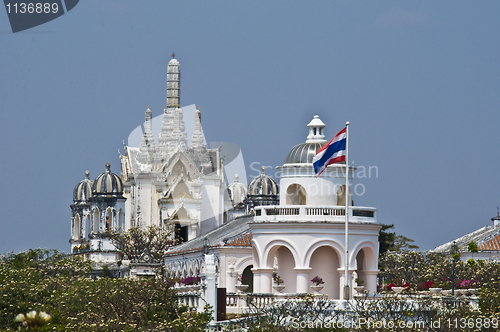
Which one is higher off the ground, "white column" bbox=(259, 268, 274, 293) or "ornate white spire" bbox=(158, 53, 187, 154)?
"ornate white spire" bbox=(158, 53, 187, 154)

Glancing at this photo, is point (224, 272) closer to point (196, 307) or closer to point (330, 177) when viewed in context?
point (330, 177)

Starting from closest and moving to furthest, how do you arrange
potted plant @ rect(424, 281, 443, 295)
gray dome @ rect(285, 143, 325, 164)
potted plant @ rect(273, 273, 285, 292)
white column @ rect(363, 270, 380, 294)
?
potted plant @ rect(424, 281, 443, 295) < potted plant @ rect(273, 273, 285, 292) < white column @ rect(363, 270, 380, 294) < gray dome @ rect(285, 143, 325, 164)

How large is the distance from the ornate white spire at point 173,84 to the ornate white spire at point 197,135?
2.34 m

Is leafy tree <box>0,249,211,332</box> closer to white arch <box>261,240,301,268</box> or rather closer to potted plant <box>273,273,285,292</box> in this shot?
potted plant <box>273,273,285,292</box>

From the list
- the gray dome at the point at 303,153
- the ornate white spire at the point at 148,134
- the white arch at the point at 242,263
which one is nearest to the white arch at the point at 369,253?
the gray dome at the point at 303,153

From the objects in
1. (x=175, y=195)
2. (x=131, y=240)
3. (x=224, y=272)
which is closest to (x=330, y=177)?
(x=224, y=272)

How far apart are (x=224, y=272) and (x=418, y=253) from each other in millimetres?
21213

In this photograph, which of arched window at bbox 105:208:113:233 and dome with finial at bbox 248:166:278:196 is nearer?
arched window at bbox 105:208:113:233

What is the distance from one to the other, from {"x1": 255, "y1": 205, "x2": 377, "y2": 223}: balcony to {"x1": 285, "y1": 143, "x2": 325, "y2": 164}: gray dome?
3.32m

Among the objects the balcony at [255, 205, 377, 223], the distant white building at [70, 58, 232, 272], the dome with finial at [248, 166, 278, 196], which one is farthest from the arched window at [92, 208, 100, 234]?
the balcony at [255, 205, 377, 223]

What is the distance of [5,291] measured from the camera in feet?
158

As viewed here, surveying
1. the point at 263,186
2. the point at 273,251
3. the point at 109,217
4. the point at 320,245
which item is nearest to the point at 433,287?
the point at 320,245

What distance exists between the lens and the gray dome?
167 feet

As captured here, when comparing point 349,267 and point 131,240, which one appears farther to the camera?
point 131,240
